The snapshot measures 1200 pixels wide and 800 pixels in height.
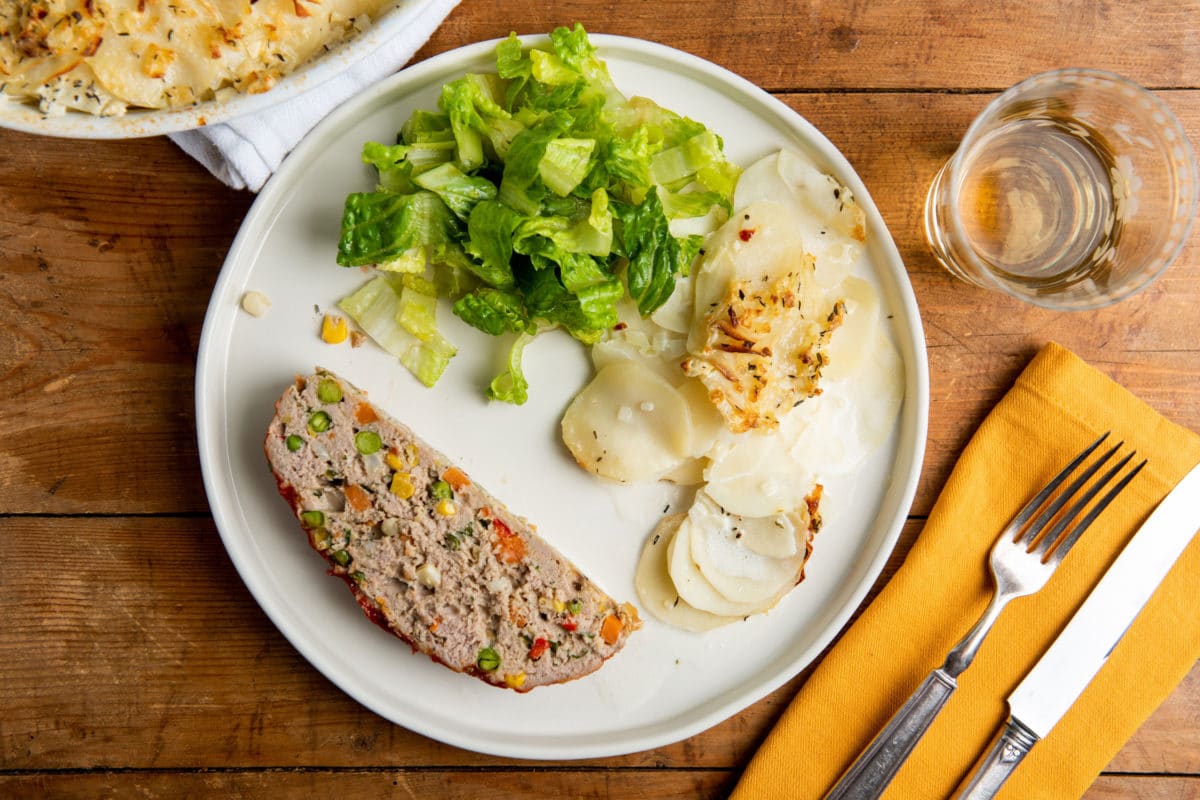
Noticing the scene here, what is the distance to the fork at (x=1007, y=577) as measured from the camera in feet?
8.17

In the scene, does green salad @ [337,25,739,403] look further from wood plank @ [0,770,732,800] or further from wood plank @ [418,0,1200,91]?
wood plank @ [0,770,732,800]

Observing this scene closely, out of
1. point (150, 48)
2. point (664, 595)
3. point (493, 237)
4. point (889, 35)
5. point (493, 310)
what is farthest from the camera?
point (889, 35)

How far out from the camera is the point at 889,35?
256 cm

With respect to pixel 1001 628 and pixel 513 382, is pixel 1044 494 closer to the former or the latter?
pixel 1001 628

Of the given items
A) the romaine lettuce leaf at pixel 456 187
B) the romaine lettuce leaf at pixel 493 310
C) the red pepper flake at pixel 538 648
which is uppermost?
the romaine lettuce leaf at pixel 456 187

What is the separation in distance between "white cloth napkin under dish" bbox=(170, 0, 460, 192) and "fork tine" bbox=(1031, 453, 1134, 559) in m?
2.44

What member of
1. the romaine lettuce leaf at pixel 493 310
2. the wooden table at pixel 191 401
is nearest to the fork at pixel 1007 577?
the wooden table at pixel 191 401

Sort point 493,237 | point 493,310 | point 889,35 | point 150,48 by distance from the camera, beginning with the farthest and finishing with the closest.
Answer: point 889,35, point 493,310, point 493,237, point 150,48

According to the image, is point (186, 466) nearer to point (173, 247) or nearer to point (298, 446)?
point (298, 446)

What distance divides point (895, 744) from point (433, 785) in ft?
4.78

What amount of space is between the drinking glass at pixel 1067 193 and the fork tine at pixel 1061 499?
50cm

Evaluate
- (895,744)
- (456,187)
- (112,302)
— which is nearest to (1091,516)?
(895,744)

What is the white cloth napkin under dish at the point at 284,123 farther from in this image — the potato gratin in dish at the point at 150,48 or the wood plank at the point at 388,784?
the wood plank at the point at 388,784

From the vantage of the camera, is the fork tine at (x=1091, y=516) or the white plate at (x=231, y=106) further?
the fork tine at (x=1091, y=516)
